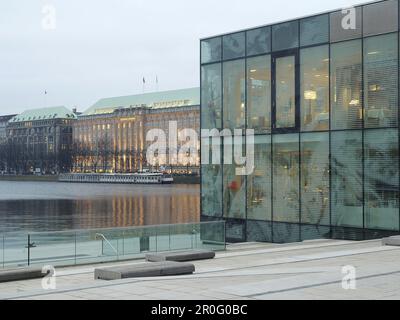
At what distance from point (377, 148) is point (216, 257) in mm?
9218

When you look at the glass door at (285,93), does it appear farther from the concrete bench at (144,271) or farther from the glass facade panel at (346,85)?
the concrete bench at (144,271)

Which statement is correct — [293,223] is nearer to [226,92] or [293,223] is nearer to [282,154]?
[282,154]

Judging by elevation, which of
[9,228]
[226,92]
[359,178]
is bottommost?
[9,228]

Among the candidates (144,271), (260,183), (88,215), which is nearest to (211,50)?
(260,183)

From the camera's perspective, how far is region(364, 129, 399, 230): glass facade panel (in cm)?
2402

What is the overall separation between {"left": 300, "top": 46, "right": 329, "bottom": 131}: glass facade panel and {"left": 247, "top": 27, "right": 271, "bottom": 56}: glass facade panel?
1984 millimetres

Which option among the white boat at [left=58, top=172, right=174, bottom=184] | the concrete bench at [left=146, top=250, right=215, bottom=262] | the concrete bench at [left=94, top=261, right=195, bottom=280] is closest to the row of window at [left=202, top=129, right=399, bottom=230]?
the concrete bench at [left=146, top=250, right=215, bottom=262]

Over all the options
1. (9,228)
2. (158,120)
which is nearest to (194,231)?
(9,228)

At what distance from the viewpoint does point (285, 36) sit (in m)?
27.9

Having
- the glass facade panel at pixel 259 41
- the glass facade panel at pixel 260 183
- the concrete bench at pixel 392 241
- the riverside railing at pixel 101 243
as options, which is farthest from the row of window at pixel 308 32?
the riverside railing at pixel 101 243

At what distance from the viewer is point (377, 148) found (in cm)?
2447

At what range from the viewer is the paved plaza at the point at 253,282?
1077 cm

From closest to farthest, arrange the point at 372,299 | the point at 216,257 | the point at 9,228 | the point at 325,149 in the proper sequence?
the point at 372,299 → the point at 216,257 → the point at 325,149 → the point at 9,228

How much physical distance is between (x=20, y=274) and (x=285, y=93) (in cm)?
1642
